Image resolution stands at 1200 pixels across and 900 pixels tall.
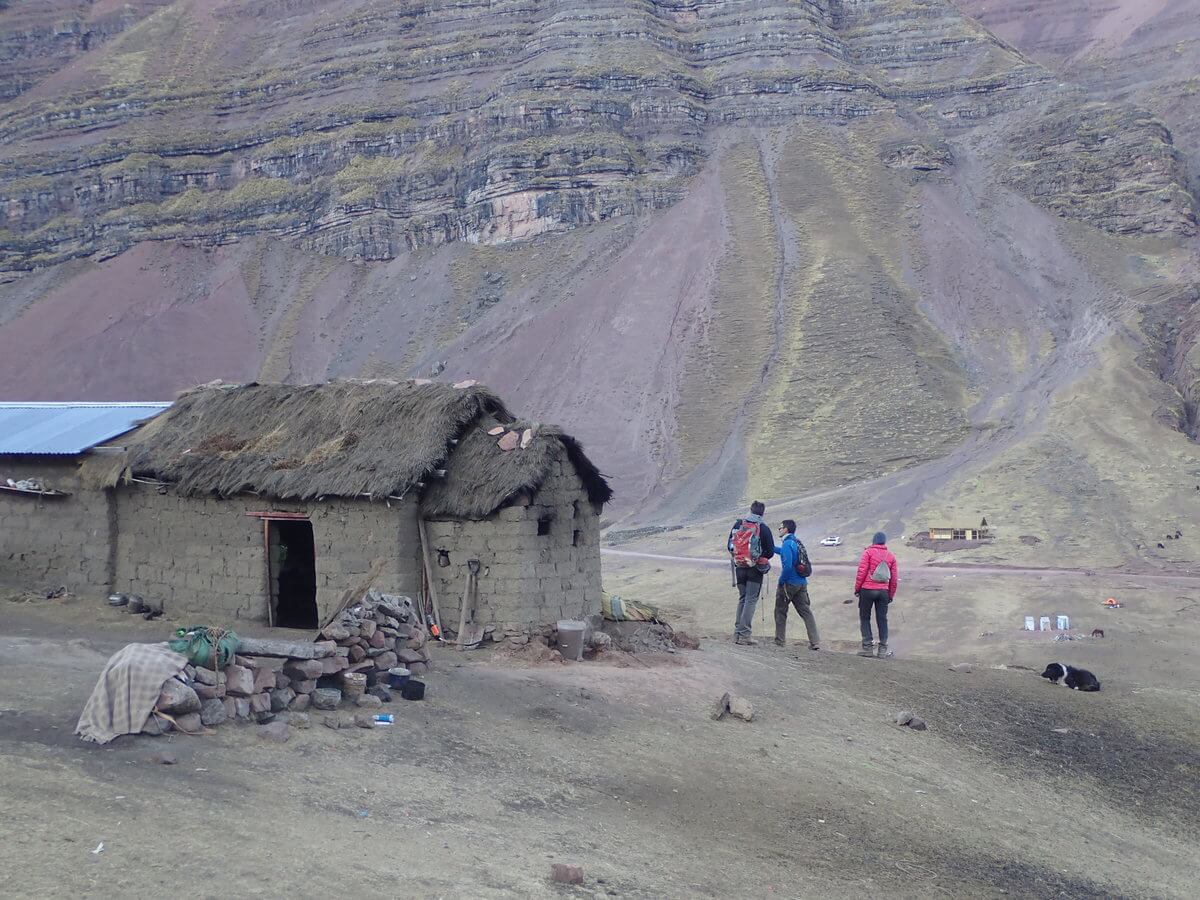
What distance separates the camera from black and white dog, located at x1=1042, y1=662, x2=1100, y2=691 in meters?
15.6

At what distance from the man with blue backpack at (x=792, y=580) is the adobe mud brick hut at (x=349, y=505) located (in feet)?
7.98

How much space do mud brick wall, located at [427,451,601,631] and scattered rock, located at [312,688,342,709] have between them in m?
4.22

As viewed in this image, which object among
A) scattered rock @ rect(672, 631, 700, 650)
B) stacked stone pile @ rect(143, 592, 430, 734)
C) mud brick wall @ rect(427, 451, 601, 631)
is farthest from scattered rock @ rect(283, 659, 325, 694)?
scattered rock @ rect(672, 631, 700, 650)

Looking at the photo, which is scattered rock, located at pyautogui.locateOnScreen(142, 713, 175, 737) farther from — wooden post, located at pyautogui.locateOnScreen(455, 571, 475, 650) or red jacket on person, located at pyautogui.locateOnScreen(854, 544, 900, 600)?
red jacket on person, located at pyautogui.locateOnScreen(854, 544, 900, 600)

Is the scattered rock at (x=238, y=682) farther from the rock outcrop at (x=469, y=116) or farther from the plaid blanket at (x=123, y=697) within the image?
the rock outcrop at (x=469, y=116)

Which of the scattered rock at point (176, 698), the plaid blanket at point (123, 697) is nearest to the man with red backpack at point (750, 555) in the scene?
the scattered rock at point (176, 698)

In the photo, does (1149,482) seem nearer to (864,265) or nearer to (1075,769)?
(864,265)

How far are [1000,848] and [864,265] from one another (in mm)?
48485

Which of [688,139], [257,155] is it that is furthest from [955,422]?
[257,155]

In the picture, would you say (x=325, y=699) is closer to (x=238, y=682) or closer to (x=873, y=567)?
(x=238, y=682)

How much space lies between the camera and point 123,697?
912cm

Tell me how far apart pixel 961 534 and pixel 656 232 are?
108 feet

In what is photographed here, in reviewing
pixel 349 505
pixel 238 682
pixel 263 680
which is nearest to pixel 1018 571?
pixel 349 505

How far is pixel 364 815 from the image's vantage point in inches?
330
